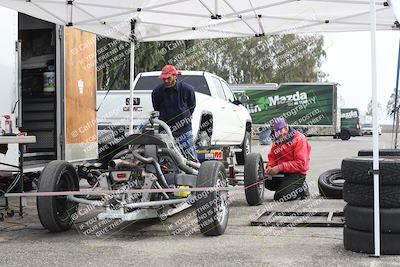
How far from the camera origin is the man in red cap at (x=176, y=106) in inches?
318

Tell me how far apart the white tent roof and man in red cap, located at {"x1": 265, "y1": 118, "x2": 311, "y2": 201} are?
2.25 metres

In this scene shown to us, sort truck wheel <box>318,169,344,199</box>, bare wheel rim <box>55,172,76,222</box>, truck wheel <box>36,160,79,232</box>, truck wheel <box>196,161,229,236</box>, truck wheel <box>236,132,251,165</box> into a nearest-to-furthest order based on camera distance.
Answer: truck wheel <box>196,161,229,236</box>
truck wheel <box>36,160,79,232</box>
bare wheel rim <box>55,172,76,222</box>
truck wheel <box>318,169,344,199</box>
truck wheel <box>236,132,251,165</box>

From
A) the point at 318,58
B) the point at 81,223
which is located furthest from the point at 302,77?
the point at 81,223

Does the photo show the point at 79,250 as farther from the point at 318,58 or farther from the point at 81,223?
the point at 318,58

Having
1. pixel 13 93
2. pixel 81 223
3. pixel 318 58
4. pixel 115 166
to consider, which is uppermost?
pixel 318 58

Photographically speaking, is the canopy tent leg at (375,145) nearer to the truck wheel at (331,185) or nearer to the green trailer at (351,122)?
the truck wheel at (331,185)

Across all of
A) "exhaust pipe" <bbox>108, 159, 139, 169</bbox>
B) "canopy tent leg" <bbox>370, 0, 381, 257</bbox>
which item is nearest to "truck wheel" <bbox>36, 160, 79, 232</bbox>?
"exhaust pipe" <bbox>108, 159, 139, 169</bbox>

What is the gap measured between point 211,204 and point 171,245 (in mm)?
620

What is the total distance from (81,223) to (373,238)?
3864 mm

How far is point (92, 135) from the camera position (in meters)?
10.9

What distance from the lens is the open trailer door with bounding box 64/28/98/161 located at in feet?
33.9

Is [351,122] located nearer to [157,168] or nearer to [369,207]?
[157,168]

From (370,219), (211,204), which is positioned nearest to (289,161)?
(211,204)

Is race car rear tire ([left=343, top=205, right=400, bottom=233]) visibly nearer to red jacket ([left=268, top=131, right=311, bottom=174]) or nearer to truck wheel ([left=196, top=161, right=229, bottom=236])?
truck wheel ([left=196, top=161, right=229, bottom=236])
